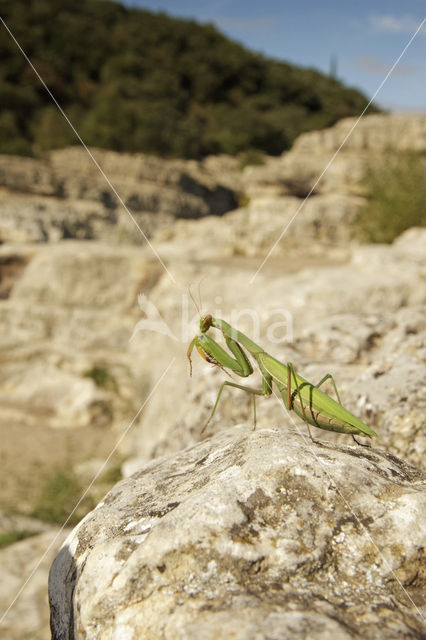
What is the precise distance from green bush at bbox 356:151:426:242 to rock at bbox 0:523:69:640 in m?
8.84

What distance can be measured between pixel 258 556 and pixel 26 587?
3108 millimetres

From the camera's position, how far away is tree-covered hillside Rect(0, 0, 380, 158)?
776 inches

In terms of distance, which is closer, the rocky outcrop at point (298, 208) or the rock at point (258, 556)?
the rock at point (258, 556)

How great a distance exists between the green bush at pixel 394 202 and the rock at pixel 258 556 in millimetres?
9574

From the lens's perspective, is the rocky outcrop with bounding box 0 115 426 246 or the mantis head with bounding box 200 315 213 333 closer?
the mantis head with bounding box 200 315 213 333

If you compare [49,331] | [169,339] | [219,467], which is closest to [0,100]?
[49,331]

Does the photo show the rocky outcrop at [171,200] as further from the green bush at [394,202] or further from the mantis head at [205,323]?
the mantis head at [205,323]

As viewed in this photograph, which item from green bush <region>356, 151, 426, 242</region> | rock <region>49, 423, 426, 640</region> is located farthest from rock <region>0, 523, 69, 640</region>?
green bush <region>356, 151, 426, 242</region>

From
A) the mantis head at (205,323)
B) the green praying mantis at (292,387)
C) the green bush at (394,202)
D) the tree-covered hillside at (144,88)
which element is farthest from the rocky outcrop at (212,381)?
the tree-covered hillside at (144,88)

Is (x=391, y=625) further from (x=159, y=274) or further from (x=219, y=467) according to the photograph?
(x=159, y=274)

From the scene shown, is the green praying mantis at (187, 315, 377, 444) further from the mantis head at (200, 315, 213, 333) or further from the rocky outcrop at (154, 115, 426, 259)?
the rocky outcrop at (154, 115, 426, 259)

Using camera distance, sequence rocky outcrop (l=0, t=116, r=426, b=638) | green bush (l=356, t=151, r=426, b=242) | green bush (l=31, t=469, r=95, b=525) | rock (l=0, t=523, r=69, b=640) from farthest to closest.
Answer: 1. green bush (l=356, t=151, r=426, b=242)
2. green bush (l=31, t=469, r=95, b=525)
3. rock (l=0, t=523, r=69, b=640)
4. rocky outcrop (l=0, t=116, r=426, b=638)

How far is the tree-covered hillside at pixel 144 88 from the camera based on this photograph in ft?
64.7

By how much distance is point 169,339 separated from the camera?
26.3 feet
